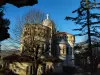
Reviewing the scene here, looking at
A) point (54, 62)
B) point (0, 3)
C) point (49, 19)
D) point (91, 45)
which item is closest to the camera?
point (0, 3)

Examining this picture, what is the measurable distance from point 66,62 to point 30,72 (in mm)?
13850

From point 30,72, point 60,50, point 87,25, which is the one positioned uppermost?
point 87,25

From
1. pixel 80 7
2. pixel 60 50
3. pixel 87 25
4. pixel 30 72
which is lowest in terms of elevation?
pixel 30 72

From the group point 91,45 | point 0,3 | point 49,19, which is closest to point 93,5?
point 91,45

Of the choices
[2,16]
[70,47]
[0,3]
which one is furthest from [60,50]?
[0,3]

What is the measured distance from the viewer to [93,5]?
34.4 metres

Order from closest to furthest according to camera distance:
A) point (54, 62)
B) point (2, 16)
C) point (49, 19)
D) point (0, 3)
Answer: point (0, 3) < point (2, 16) < point (54, 62) < point (49, 19)

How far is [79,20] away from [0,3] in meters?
29.1

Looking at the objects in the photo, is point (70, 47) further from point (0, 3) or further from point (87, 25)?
point (0, 3)

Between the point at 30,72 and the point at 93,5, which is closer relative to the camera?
the point at 93,5

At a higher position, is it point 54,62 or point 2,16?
point 2,16

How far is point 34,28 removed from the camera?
42.3 metres

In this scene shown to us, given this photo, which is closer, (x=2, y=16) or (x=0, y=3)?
(x=0, y=3)

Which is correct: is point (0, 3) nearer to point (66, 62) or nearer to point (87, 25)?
point (87, 25)
